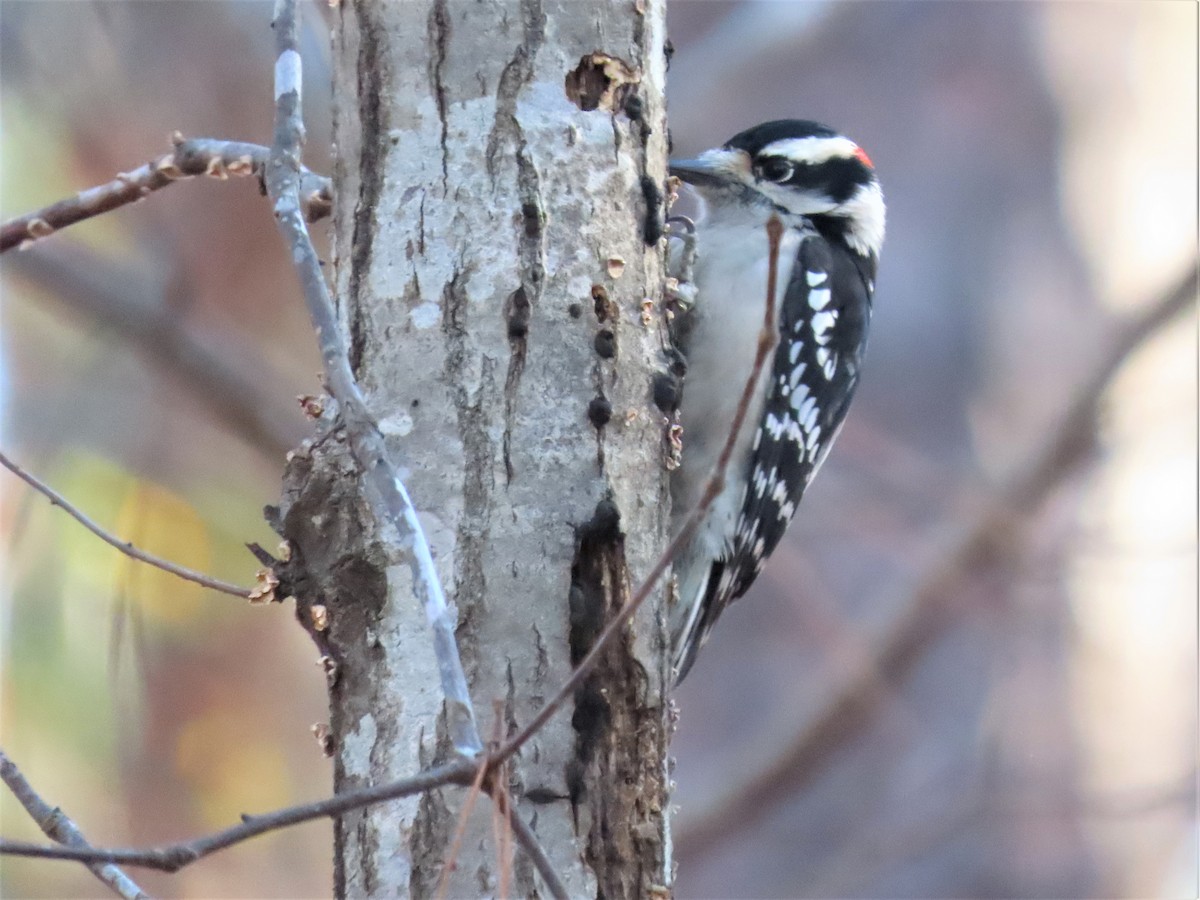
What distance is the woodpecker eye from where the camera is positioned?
397 centimetres

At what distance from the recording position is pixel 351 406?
5.67 feet

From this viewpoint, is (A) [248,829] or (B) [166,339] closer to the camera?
(A) [248,829]

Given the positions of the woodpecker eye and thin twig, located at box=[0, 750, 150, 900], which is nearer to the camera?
thin twig, located at box=[0, 750, 150, 900]

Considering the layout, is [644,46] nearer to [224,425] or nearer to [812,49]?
[224,425]

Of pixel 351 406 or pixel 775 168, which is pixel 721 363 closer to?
pixel 775 168

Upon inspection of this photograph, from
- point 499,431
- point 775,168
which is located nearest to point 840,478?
point 775,168

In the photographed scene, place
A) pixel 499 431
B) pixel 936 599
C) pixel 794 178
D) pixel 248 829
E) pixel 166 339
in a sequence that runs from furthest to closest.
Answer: pixel 936 599
pixel 166 339
pixel 794 178
pixel 499 431
pixel 248 829

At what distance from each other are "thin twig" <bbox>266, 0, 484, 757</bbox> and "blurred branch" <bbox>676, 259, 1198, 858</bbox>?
3.78 meters

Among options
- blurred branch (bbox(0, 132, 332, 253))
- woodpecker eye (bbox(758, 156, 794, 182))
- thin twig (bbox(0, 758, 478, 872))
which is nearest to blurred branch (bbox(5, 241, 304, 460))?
woodpecker eye (bbox(758, 156, 794, 182))

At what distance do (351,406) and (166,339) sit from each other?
12.2 ft

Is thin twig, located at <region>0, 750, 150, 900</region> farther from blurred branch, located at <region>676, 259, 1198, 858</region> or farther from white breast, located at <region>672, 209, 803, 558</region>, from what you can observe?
blurred branch, located at <region>676, 259, 1198, 858</region>

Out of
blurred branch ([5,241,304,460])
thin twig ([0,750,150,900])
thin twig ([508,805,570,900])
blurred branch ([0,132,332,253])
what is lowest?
thin twig ([508,805,570,900])

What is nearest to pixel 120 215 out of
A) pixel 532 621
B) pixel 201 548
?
pixel 201 548


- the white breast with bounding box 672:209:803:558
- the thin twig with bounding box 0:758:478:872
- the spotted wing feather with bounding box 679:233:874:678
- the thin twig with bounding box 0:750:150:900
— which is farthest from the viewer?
the spotted wing feather with bounding box 679:233:874:678
